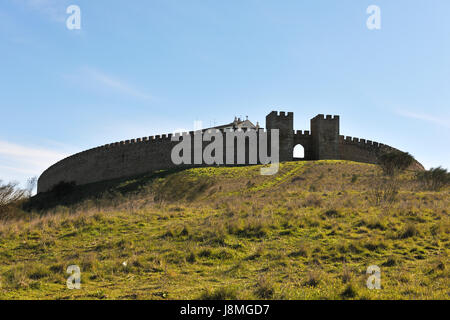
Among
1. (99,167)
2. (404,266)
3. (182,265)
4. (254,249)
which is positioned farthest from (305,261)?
(99,167)

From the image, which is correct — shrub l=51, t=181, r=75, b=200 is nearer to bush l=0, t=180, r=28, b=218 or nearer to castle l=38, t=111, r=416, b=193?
castle l=38, t=111, r=416, b=193

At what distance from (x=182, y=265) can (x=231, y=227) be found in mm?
2889

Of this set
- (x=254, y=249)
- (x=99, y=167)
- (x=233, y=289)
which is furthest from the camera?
(x=99, y=167)

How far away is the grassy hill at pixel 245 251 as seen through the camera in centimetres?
718

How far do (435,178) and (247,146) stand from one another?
17.6 m

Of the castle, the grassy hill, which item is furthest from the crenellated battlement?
the grassy hill

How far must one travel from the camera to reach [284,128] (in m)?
39.3

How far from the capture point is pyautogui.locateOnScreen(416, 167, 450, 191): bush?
2274 centimetres

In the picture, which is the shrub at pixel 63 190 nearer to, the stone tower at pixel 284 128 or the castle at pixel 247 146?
the castle at pixel 247 146

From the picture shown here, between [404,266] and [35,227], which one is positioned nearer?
[404,266]
